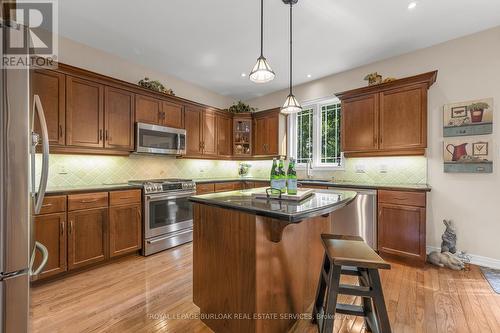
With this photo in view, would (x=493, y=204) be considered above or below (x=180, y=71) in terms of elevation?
below

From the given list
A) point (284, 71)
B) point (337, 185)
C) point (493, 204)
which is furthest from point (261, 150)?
point (493, 204)

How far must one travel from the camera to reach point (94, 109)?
9.64 feet

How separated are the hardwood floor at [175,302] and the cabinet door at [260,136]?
2.82 meters

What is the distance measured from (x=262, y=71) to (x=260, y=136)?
9.74 feet

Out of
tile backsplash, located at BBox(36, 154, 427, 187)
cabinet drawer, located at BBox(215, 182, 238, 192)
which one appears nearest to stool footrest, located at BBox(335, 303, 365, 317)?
tile backsplash, located at BBox(36, 154, 427, 187)

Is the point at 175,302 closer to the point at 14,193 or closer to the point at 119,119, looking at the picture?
the point at 14,193

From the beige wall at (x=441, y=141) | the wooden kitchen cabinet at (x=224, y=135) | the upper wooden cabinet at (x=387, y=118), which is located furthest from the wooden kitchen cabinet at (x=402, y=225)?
the wooden kitchen cabinet at (x=224, y=135)

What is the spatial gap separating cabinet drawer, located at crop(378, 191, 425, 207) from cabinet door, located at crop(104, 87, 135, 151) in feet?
11.6

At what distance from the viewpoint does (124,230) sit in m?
2.92

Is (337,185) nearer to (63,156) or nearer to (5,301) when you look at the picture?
(5,301)

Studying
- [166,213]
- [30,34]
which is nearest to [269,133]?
[166,213]

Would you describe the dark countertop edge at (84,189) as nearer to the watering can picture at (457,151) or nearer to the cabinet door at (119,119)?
the cabinet door at (119,119)

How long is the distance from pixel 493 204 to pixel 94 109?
5.05m

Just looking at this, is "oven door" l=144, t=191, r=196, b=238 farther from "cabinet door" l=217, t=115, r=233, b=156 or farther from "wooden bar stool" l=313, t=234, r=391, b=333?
"wooden bar stool" l=313, t=234, r=391, b=333
